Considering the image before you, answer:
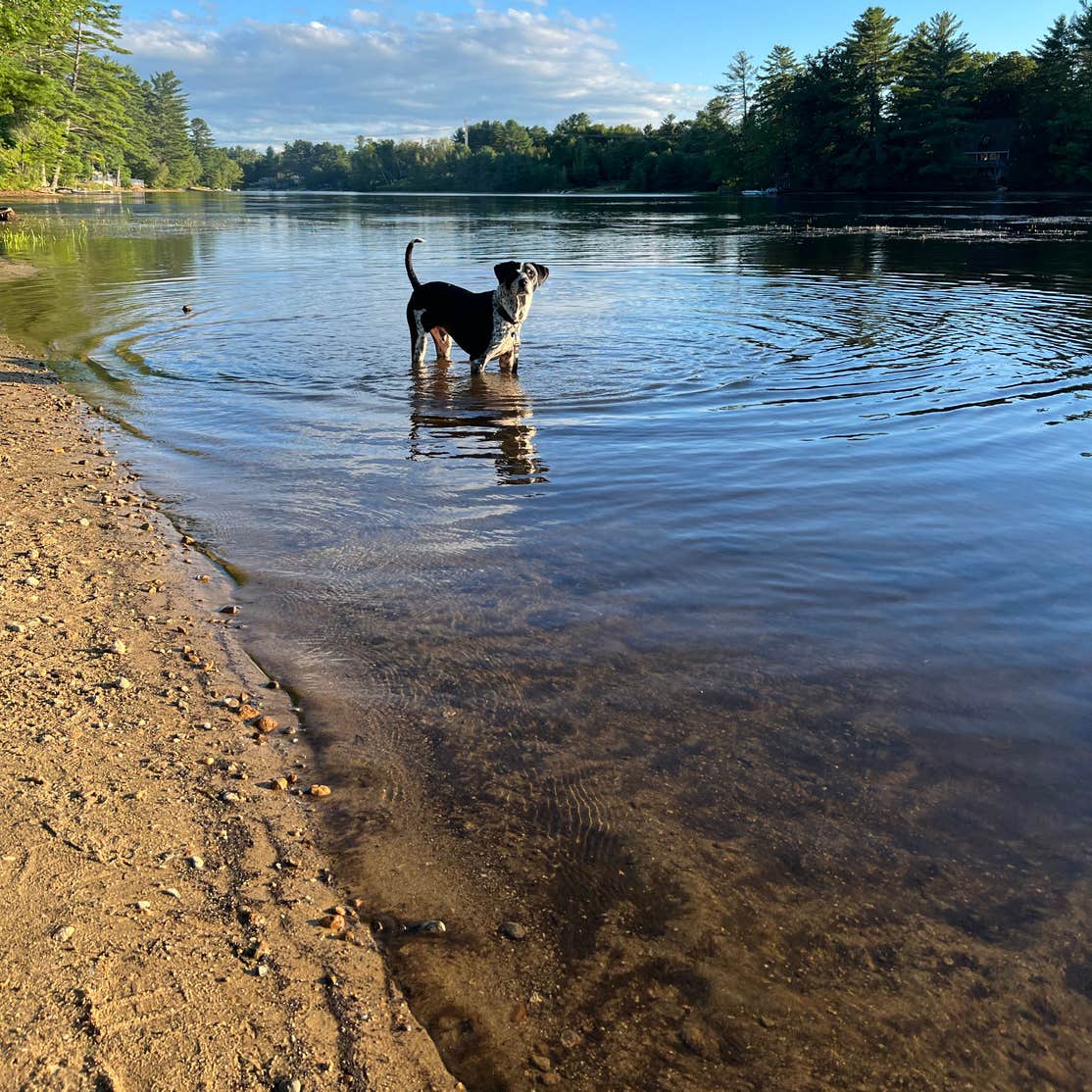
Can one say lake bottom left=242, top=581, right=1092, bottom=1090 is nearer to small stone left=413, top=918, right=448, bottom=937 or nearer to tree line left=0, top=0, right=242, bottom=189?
small stone left=413, top=918, right=448, bottom=937

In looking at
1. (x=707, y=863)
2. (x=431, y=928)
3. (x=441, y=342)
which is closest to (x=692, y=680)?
(x=707, y=863)

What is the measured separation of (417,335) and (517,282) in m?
1.83

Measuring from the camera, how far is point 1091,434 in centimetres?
824

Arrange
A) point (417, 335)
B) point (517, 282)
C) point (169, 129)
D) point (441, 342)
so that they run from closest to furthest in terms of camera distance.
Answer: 1. point (517, 282)
2. point (417, 335)
3. point (441, 342)
4. point (169, 129)

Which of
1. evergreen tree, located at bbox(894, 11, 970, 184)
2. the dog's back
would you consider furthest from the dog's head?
evergreen tree, located at bbox(894, 11, 970, 184)

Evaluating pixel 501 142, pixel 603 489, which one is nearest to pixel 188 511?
pixel 603 489

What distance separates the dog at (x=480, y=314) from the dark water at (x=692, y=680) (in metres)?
0.45

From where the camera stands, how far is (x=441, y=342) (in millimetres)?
11609

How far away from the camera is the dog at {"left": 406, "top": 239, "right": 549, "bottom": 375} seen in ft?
33.2

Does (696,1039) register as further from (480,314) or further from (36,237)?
(36,237)

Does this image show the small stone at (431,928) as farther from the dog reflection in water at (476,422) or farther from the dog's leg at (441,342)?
the dog's leg at (441,342)

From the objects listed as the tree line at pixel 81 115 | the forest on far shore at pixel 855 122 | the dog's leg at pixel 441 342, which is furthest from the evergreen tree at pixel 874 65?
the dog's leg at pixel 441 342

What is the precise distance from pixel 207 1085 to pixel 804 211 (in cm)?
5827

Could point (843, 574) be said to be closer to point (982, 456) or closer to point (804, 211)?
point (982, 456)
